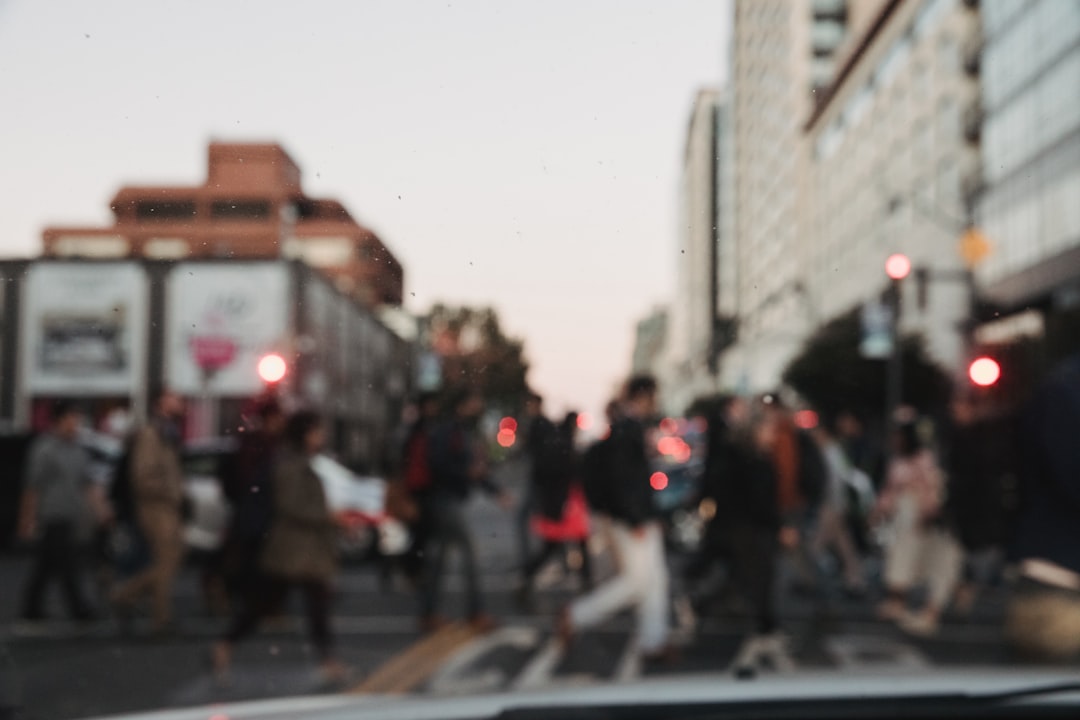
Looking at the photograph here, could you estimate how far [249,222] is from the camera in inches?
132

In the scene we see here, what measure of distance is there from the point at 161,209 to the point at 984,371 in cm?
338

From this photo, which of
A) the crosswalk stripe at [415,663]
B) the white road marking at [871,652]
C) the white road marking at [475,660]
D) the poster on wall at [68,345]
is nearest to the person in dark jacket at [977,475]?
the white road marking at [871,652]

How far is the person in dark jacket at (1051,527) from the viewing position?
3.95 metres

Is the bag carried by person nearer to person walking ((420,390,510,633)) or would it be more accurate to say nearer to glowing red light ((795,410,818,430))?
person walking ((420,390,510,633))

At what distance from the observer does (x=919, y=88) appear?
35688 mm

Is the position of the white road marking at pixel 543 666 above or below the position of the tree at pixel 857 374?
below

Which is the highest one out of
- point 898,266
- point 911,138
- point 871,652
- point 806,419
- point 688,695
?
point 911,138

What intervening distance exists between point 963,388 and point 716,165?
5527 mm

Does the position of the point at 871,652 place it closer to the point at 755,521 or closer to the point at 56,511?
the point at 755,521

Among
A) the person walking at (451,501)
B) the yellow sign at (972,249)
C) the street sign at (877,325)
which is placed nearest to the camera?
the person walking at (451,501)

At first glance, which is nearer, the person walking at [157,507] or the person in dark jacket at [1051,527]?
the person in dark jacket at [1051,527]

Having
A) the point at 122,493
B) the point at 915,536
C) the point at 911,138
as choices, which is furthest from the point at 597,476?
the point at 911,138

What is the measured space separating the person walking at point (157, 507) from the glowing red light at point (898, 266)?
18.0ft

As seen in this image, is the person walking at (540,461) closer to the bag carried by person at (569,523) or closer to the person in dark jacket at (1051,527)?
the bag carried by person at (569,523)
